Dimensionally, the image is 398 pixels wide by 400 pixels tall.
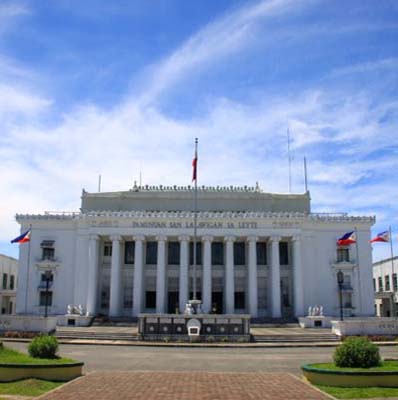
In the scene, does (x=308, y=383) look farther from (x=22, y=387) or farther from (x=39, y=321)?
(x=39, y=321)

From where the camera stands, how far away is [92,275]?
57094mm

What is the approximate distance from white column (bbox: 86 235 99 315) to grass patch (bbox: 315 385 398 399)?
142 feet

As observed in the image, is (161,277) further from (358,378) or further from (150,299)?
(358,378)

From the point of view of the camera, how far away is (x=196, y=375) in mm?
18766

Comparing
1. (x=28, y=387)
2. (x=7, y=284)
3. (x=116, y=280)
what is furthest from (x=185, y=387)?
(x=7, y=284)

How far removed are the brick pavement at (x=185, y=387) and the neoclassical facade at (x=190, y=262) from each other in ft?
124

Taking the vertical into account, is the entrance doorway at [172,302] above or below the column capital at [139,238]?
below

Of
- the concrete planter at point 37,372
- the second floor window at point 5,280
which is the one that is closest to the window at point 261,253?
the second floor window at point 5,280

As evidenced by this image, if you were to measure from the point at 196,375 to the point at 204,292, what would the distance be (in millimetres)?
37796

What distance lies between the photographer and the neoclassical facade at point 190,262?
57031mm

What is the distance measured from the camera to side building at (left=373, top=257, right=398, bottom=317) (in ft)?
224

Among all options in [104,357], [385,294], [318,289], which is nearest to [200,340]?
[104,357]

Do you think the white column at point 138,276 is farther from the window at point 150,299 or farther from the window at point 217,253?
the window at point 217,253

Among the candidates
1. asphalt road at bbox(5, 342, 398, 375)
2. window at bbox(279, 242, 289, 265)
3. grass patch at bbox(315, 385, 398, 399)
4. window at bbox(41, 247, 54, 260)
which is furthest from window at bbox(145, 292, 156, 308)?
grass patch at bbox(315, 385, 398, 399)
